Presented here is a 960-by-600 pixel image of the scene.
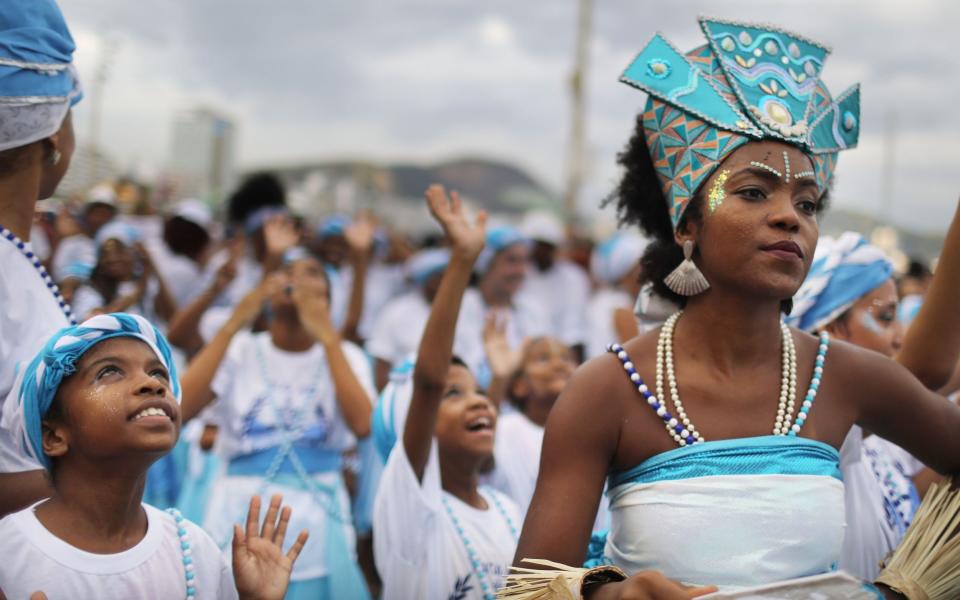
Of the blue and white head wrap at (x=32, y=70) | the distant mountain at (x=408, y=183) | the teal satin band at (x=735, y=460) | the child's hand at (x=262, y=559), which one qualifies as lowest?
the distant mountain at (x=408, y=183)

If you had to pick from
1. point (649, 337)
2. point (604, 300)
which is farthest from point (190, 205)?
point (649, 337)

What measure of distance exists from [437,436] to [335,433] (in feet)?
3.91

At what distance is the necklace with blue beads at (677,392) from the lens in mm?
2324

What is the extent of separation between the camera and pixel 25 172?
289 centimetres

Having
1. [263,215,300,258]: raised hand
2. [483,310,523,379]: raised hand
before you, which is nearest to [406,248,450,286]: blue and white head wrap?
[263,215,300,258]: raised hand

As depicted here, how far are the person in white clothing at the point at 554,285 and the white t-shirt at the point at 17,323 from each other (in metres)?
7.07

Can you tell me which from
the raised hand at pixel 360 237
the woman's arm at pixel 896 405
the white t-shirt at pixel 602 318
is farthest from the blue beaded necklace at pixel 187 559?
the white t-shirt at pixel 602 318

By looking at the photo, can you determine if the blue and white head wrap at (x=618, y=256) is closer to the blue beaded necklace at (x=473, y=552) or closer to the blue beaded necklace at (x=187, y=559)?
the blue beaded necklace at (x=473, y=552)

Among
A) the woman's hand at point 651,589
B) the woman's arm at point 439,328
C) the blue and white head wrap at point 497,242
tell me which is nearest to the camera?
the woman's hand at point 651,589

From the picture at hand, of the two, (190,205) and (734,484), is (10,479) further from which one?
(190,205)

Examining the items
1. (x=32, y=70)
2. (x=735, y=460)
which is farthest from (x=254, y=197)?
(x=735, y=460)

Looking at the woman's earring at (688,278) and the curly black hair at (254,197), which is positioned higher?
the woman's earring at (688,278)

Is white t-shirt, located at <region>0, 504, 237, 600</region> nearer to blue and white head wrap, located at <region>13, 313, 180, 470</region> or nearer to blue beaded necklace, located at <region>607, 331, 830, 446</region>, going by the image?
blue and white head wrap, located at <region>13, 313, 180, 470</region>

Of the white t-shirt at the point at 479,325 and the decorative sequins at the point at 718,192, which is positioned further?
the white t-shirt at the point at 479,325
